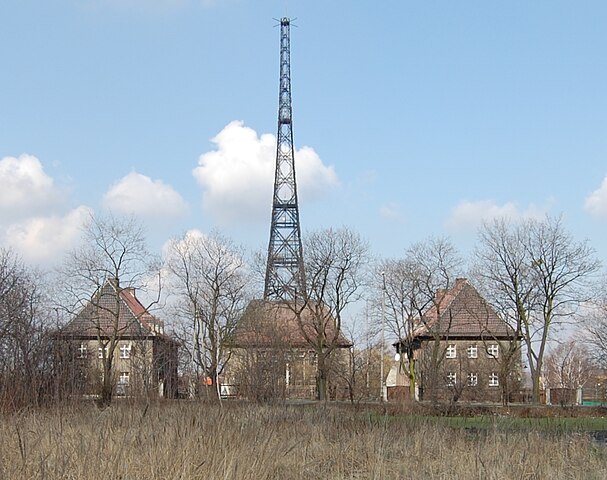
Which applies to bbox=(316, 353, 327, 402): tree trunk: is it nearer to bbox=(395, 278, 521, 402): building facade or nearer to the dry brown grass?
bbox=(395, 278, 521, 402): building facade

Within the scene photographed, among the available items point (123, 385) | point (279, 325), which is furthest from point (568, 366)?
point (123, 385)

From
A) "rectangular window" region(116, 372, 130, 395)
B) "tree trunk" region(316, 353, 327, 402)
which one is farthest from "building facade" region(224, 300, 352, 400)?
"rectangular window" region(116, 372, 130, 395)

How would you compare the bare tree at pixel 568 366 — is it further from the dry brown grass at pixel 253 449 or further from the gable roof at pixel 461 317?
the dry brown grass at pixel 253 449

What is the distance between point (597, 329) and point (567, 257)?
15.4 ft

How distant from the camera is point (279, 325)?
4353 cm

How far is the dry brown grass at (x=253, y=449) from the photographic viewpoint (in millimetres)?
7645

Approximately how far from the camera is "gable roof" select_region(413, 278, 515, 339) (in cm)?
4916

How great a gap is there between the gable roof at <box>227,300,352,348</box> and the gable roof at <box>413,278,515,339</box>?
5.70 m

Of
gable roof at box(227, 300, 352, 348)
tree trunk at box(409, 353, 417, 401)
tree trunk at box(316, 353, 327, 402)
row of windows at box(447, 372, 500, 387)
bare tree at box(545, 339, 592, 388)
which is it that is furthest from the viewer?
bare tree at box(545, 339, 592, 388)

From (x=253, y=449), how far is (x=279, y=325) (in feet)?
114

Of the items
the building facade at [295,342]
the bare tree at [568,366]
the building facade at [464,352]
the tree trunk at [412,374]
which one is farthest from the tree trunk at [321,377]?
the bare tree at [568,366]

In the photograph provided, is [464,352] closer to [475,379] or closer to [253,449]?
[475,379]

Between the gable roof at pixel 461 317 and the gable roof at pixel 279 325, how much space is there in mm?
5703

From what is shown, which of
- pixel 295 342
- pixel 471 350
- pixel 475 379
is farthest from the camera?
pixel 471 350
